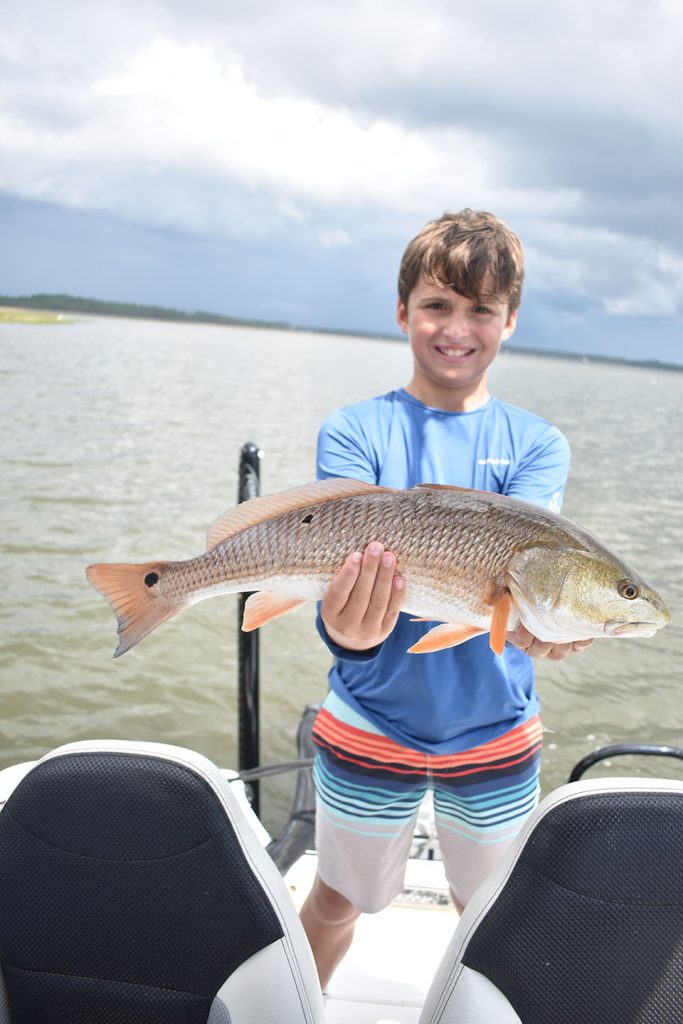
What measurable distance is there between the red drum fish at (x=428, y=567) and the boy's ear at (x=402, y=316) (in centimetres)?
106

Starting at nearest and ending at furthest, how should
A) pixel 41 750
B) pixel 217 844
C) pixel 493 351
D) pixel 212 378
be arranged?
pixel 217 844 < pixel 493 351 < pixel 41 750 < pixel 212 378

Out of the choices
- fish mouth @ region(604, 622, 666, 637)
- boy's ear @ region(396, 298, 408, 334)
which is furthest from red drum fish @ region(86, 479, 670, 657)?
boy's ear @ region(396, 298, 408, 334)

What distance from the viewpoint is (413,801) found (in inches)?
103

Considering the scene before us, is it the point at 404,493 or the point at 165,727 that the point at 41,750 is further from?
the point at 404,493

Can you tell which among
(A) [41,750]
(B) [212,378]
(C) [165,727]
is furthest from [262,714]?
(B) [212,378]

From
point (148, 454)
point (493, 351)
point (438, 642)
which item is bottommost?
point (148, 454)

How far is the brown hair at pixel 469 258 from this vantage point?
2.74m

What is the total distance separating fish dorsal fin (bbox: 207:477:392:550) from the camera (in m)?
2.25

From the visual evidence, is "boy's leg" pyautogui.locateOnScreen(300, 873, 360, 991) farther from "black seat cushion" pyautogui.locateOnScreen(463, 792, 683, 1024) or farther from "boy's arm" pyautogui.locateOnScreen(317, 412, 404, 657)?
"black seat cushion" pyautogui.locateOnScreen(463, 792, 683, 1024)

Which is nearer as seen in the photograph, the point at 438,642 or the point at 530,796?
the point at 438,642

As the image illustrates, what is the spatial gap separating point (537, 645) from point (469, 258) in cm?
137

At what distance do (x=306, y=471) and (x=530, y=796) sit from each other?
14.3m

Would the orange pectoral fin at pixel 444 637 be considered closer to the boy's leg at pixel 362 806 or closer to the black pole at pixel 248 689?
the boy's leg at pixel 362 806

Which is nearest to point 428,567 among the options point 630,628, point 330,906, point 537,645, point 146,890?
point 537,645
